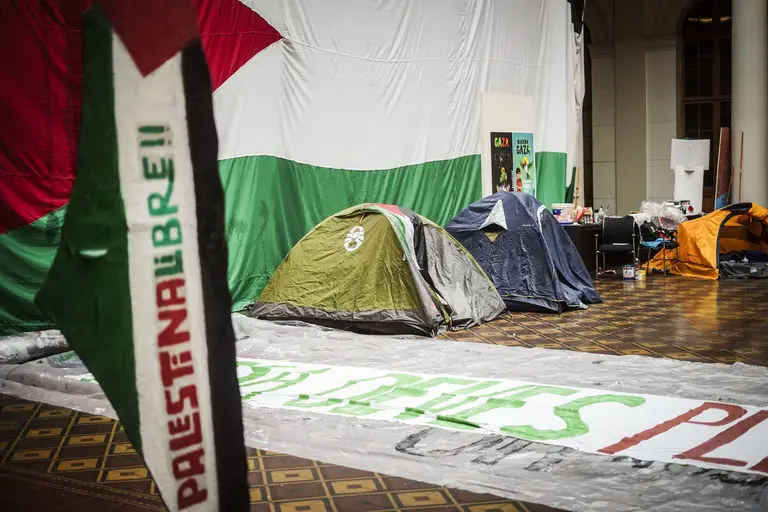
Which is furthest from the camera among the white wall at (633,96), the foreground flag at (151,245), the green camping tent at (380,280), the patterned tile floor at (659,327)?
the white wall at (633,96)

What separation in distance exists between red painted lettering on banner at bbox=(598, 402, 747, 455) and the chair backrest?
219 inches

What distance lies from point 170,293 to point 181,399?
5.0 inches

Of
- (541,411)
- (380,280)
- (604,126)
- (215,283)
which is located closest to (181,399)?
(215,283)

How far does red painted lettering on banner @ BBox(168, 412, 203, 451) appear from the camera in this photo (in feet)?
3.14

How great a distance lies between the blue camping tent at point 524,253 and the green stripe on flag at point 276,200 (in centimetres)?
105

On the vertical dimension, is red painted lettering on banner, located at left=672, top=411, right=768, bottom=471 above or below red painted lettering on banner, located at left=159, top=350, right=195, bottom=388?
below

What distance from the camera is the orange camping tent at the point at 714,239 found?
8.89m

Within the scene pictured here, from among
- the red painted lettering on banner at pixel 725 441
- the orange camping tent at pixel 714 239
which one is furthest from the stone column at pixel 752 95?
the red painted lettering on banner at pixel 725 441

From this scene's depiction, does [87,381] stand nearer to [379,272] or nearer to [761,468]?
[379,272]

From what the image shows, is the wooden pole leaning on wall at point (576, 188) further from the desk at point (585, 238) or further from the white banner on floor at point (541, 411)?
the white banner on floor at point (541, 411)

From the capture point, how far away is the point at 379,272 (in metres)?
6.00

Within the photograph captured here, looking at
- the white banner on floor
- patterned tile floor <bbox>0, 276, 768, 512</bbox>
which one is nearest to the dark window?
patterned tile floor <bbox>0, 276, 768, 512</bbox>

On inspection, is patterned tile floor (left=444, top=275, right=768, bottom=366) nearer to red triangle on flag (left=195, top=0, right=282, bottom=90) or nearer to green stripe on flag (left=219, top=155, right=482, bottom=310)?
green stripe on flag (left=219, top=155, right=482, bottom=310)

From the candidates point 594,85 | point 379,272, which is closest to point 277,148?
point 379,272
